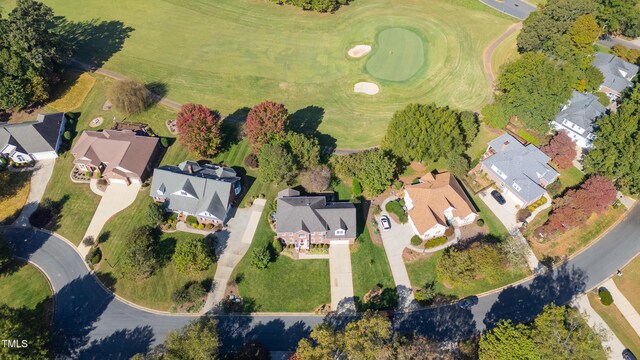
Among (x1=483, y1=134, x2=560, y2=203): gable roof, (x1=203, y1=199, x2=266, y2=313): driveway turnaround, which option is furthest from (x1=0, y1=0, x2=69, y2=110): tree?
(x1=483, y1=134, x2=560, y2=203): gable roof

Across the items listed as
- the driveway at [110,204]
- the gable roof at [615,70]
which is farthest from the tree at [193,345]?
the gable roof at [615,70]

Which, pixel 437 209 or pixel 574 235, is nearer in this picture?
pixel 437 209

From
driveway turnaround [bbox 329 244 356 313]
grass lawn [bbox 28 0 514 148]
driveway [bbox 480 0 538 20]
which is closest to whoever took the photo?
driveway turnaround [bbox 329 244 356 313]

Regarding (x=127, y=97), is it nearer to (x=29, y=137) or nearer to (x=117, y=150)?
(x=117, y=150)

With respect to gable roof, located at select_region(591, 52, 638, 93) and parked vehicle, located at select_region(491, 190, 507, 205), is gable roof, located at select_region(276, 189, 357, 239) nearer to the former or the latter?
parked vehicle, located at select_region(491, 190, 507, 205)

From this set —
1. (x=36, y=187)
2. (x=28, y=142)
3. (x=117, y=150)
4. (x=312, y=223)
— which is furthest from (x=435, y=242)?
(x=28, y=142)
